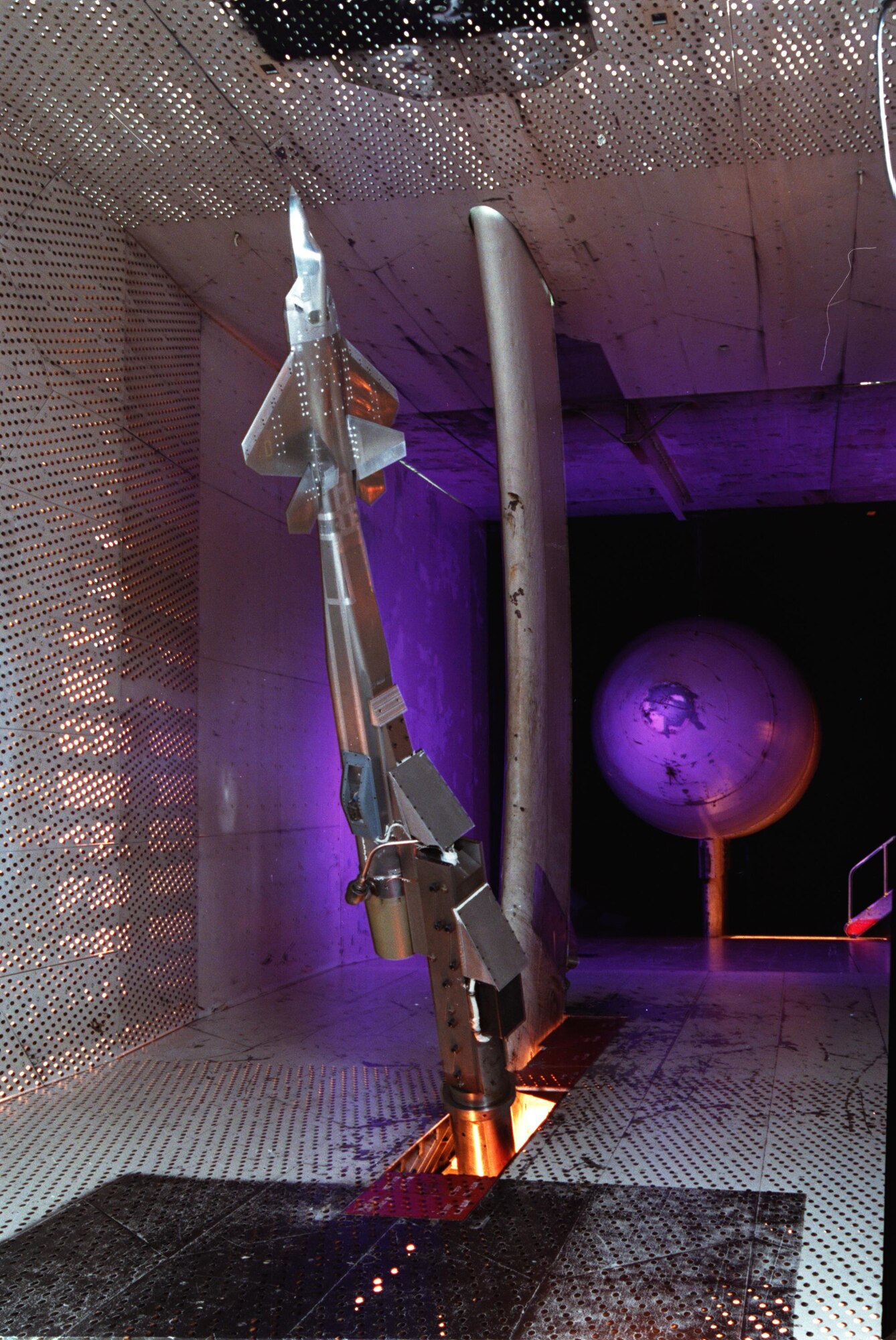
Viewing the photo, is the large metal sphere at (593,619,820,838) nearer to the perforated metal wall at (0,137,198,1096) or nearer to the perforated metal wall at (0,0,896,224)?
the perforated metal wall at (0,137,198,1096)

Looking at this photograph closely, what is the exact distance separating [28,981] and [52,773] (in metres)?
0.86

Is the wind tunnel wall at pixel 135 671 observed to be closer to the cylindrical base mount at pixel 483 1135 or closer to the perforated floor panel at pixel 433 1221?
the perforated floor panel at pixel 433 1221

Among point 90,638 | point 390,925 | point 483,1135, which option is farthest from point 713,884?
point 390,925

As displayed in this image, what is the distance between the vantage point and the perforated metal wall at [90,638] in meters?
4.59

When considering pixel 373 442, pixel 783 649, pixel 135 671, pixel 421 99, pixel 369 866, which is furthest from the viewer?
pixel 783 649

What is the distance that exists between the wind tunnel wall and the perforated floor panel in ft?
1.88

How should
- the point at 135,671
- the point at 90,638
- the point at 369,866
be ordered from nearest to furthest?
the point at 369,866 → the point at 90,638 → the point at 135,671

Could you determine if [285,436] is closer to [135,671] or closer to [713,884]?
[135,671]

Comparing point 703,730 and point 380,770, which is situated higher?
point 380,770

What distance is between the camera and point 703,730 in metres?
10.4

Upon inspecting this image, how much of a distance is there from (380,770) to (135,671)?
1.98 metres

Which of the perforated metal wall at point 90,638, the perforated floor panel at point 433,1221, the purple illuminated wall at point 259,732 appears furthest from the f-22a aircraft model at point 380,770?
the purple illuminated wall at point 259,732

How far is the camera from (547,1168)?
11.5ft

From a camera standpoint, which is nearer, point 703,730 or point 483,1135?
point 483,1135
